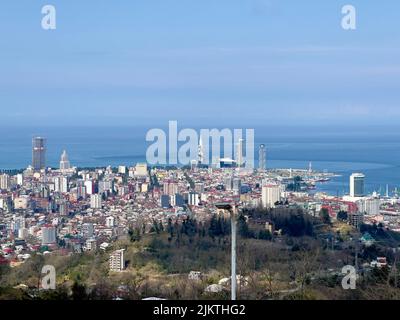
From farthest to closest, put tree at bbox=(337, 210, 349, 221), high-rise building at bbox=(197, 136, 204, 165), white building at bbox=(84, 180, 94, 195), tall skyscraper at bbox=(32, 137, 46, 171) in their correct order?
tall skyscraper at bbox=(32, 137, 46, 171), white building at bbox=(84, 180, 94, 195), tree at bbox=(337, 210, 349, 221), high-rise building at bbox=(197, 136, 204, 165)

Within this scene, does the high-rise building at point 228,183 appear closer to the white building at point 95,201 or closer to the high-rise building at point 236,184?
the high-rise building at point 236,184

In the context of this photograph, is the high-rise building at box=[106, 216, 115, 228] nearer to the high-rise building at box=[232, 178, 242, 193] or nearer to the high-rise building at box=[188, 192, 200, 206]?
the high-rise building at box=[188, 192, 200, 206]

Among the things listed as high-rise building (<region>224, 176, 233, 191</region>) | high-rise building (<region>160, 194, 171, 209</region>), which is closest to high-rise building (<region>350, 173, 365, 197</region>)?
high-rise building (<region>224, 176, 233, 191</region>)

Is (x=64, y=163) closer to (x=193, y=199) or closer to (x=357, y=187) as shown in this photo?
→ (x=193, y=199)

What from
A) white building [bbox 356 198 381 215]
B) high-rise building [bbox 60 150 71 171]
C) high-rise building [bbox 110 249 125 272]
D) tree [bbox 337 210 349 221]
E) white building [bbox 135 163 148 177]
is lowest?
high-rise building [bbox 110 249 125 272]

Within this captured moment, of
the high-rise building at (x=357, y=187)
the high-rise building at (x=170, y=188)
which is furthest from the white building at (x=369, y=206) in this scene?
the high-rise building at (x=170, y=188)
